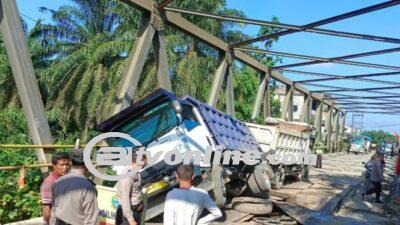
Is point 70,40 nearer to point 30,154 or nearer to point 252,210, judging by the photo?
point 30,154

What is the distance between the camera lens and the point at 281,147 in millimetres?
15250

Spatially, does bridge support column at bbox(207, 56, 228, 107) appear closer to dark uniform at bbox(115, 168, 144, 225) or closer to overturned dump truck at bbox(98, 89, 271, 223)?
overturned dump truck at bbox(98, 89, 271, 223)

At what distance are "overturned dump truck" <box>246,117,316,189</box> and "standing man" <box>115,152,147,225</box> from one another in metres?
8.04

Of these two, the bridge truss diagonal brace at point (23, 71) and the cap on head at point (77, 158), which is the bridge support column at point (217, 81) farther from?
the cap on head at point (77, 158)

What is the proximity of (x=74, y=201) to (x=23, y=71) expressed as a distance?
365cm

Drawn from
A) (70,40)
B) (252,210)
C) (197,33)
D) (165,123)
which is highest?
(70,40)

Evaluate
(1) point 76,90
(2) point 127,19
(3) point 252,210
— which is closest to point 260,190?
(3) point 252,210

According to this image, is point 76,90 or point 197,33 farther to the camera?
point 76,90

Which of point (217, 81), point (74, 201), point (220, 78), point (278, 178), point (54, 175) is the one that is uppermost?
point (220, 78)

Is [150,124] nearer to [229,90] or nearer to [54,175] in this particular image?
[54,175]

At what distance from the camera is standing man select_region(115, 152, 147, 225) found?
5.75 m

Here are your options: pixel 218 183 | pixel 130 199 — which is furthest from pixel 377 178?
pixel 130 199

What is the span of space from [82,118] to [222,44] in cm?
1038

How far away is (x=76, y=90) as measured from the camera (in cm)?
2156
